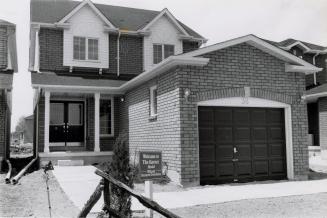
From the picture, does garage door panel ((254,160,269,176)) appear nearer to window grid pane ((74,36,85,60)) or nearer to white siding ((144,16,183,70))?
white siding ((144,16,183,70))

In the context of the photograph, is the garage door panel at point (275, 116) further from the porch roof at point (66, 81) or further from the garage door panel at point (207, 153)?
the porch roof at point (66, 81)

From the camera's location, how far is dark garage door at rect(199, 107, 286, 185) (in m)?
11.4

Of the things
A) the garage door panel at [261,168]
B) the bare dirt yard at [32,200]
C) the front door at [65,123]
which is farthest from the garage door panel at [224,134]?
the front door at [65,123]

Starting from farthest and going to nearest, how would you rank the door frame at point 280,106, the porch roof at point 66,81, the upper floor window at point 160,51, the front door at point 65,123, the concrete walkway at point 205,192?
Result: the upper floor window at point 160,51 < the front door at point 65,123 < the porch roof at point 66,81 < the door frame at point 280,106 < the concrete walkway at point 205,192

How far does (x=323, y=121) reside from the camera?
1966cm

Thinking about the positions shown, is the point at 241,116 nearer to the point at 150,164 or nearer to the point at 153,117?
the point at 153,117

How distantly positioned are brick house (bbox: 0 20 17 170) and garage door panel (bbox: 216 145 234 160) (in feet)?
28.0

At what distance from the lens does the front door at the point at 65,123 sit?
59.8 ft

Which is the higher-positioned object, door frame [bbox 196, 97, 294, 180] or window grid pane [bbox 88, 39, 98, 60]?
window grid pane [bbox 88, 39, 98, 60]

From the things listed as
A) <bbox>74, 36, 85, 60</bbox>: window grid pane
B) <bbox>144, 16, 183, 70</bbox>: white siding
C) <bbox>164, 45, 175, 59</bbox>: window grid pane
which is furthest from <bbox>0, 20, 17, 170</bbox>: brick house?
<bbox>164, 45, 175, 59</bbox>: window grid pane

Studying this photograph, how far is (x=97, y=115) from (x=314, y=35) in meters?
10.2

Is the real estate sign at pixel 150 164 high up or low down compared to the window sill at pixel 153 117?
down

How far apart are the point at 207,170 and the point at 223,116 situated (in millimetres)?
1759

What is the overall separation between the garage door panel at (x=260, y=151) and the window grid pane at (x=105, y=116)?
8.47 meters
